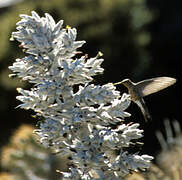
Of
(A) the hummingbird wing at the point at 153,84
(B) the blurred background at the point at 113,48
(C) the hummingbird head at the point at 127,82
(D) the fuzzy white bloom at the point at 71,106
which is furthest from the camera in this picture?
(B) the blurred background at the point at 113,48

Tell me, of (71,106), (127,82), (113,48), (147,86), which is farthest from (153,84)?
(113,48)

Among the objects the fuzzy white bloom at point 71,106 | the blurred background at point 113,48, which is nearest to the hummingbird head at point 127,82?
the fuzzy white bloom at point 71,106

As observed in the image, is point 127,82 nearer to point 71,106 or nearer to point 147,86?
point 147,86

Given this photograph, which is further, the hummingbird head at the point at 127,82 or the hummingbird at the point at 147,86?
the hummingbird head at the point at 127,82

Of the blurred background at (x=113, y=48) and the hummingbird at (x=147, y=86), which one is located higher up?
Result: the blurred background at (x=113, y=48)

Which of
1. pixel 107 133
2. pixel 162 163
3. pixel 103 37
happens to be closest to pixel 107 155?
pixel 107 133

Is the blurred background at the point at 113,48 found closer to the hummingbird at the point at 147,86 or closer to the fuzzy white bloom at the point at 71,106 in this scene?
the hummingbird at the point at 147,86
